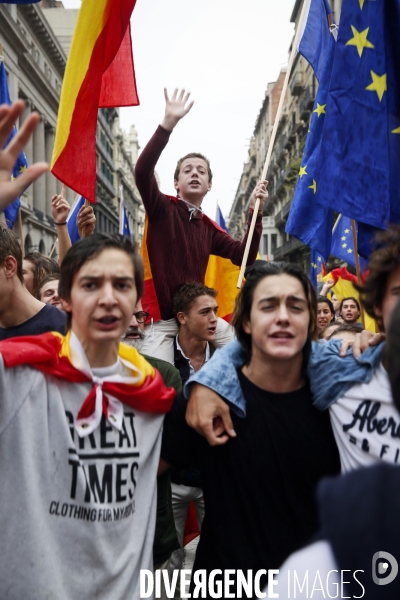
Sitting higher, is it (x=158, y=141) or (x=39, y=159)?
(x=39, y=159)

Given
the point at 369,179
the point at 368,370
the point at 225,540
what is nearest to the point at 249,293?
the point at 368,370

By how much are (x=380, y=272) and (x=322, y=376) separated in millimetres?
475

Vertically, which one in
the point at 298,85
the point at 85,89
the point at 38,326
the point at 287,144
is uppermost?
the point at 298,85

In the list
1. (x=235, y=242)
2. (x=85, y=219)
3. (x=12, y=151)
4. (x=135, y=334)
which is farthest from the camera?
(x=235, y=242)

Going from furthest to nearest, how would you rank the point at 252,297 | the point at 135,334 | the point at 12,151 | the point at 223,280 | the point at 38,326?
the point at 223,280 → the point at 135,334 → the point at 38,326 → the point at 252,297 → the point at 12,151

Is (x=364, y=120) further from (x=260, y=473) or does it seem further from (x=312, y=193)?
(x=260, y=473)

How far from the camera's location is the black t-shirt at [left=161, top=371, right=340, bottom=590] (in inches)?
90.7

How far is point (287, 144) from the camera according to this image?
45938 millimetres

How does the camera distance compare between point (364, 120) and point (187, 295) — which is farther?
point (187, 295)

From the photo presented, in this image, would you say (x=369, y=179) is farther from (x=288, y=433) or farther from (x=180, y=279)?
(x=288, y=433)

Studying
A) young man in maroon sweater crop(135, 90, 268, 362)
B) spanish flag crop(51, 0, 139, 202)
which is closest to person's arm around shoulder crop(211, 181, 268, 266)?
young man in maroon sweater crop(135, 90, 268, 362)

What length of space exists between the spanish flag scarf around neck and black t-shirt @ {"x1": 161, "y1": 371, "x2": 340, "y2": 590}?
0.75 feet

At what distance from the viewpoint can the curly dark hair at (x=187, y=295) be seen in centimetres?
421

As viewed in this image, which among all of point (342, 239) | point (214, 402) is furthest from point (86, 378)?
point (342, 239)
